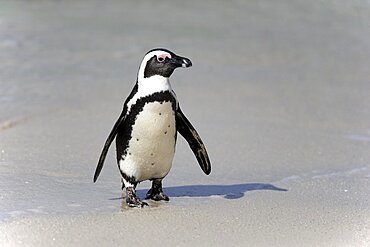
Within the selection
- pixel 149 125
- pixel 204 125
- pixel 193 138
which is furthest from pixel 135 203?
pixel 204 125

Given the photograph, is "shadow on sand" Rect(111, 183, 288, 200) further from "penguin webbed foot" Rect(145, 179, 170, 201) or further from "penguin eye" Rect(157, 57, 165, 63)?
"penguin eye" Rect(157, 57, 165, 63)

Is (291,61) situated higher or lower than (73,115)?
higher

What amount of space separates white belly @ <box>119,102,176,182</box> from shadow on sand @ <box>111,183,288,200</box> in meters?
0.28

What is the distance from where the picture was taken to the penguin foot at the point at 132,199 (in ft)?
15.5

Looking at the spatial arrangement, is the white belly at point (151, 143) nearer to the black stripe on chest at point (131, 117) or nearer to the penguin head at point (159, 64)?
the black stripe on chest at point (131, 117)

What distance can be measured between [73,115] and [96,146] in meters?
1.09

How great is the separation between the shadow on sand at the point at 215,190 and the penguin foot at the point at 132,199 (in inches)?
11.6

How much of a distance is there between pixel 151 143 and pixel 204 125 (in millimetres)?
2381

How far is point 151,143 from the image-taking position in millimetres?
4703

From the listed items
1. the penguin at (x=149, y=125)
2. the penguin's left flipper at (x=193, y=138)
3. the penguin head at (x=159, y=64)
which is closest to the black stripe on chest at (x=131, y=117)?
the penguin at (x=149, y=125)

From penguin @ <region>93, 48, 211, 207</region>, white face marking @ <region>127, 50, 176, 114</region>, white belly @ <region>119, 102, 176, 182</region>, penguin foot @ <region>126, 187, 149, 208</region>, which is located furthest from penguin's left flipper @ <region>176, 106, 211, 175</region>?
penguin foot @ <region>126, 187, 149, 208</region>

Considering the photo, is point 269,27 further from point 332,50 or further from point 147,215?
point 147,215

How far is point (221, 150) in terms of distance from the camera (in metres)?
6.26

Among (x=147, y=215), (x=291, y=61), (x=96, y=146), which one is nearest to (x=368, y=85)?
(x=291, y=61)
